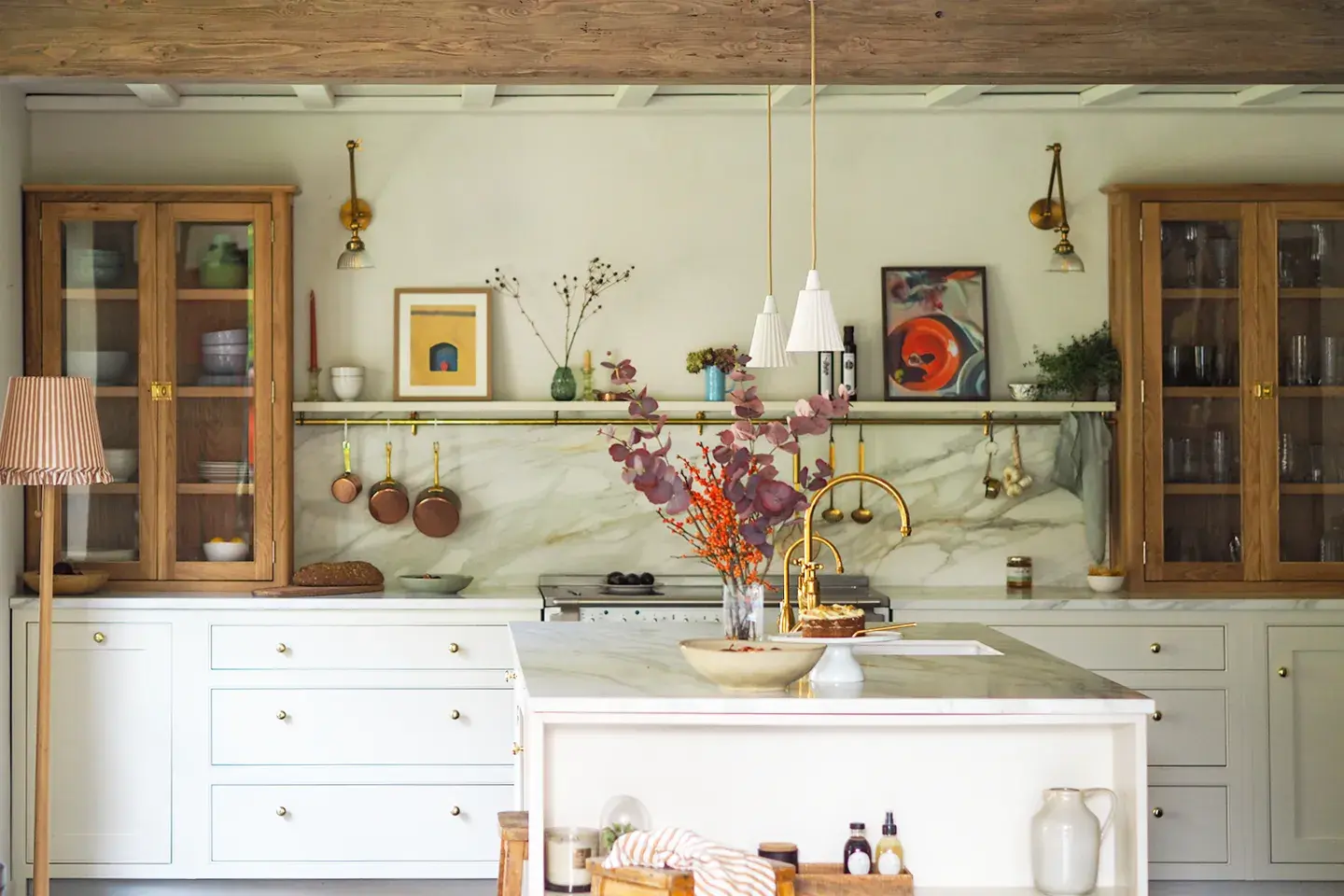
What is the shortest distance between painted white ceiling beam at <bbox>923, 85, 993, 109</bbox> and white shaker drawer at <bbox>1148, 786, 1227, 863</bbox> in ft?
7.80

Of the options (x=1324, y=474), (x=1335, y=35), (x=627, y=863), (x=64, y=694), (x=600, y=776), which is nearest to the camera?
(x=627, y=863)

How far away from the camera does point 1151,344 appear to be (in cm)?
496

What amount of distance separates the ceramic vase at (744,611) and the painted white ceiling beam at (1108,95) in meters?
2.76

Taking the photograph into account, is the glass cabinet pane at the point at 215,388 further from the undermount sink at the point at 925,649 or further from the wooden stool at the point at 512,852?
the undermount sink at the point at 925,649

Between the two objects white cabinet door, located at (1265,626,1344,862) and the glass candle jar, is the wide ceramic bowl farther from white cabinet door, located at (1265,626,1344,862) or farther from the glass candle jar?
white cabinet door, located at (1265,626,1344,862)

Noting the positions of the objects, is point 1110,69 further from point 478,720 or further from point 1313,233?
point 478,720

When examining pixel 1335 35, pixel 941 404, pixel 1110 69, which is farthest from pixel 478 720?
pixel 1335 35

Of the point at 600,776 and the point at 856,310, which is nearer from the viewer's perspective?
the point at 600,776

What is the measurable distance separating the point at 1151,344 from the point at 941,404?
73cm

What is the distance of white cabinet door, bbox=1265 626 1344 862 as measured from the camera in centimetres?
471

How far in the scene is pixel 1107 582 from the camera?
489 centimetres

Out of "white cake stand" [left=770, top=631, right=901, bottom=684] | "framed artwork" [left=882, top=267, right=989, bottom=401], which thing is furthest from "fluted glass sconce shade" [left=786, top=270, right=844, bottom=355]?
"framed artwork" [left=882, top=267, right=989, bottom=401]

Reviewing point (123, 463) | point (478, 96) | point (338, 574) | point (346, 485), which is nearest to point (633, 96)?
point (478, 96)

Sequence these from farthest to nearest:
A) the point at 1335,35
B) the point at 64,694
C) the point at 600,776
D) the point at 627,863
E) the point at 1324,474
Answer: the point at 1324,474 < the point at 64,694 < the point at 1335,35 < the point at 600,776 < the point at 627,863
